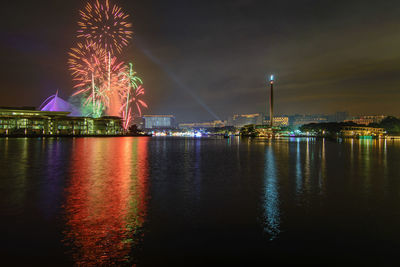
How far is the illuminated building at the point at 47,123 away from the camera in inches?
4982

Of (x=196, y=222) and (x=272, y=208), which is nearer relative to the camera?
(x=196, y=222)

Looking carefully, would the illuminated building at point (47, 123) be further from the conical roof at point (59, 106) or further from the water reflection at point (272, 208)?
the water reflection at point (272, 208)

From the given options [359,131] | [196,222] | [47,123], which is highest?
[47,123]

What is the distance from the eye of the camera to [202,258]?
22.2 ft

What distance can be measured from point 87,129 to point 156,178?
465 feet

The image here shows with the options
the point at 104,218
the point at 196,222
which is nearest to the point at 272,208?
the point at 196,222

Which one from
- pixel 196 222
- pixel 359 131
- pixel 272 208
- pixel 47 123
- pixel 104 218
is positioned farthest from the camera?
pixel 359 131

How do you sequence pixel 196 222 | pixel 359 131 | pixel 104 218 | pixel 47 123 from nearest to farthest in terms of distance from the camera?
pixel 196 222, pixel 104 218, pixel 47 123, pixel 359 131

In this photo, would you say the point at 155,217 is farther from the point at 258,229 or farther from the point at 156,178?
the point at 156,178

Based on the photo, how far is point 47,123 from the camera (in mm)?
134250

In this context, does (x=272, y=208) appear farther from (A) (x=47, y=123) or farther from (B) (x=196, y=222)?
(A) (x=47, y=123)

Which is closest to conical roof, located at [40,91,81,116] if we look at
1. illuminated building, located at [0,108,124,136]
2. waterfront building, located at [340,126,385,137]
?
illuminated building, located at [0,108,124,136]

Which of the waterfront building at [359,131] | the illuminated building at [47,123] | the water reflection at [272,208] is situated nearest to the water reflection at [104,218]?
the water reflection at [272,208]

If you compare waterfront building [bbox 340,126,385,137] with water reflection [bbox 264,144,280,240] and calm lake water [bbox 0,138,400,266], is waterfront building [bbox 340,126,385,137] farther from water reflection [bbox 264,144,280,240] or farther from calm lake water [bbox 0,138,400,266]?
calm lake water [bbox 0,138,400,266]
